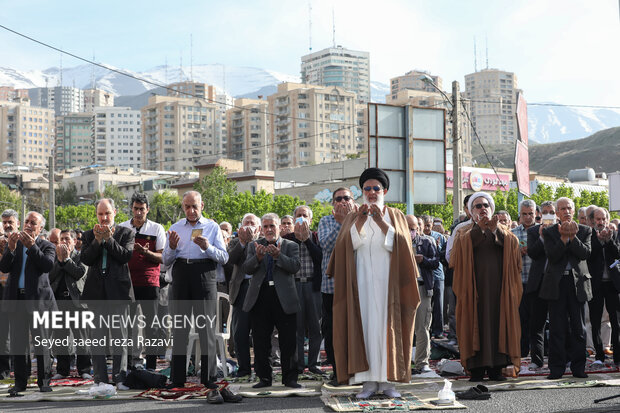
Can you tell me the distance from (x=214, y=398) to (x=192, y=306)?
122cm

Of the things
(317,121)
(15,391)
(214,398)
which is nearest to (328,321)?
(214,398)

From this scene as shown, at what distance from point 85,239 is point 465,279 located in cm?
437

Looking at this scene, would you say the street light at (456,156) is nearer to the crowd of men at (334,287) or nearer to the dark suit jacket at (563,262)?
the crowd of men at (334,287)

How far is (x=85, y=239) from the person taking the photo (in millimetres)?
9000

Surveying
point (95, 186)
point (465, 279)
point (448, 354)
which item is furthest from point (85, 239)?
point (95, 186)

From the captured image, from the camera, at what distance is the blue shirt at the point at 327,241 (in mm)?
9453

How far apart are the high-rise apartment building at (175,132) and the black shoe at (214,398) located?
171183mm

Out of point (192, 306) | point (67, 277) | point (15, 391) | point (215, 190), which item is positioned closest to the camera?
point (15, 391)

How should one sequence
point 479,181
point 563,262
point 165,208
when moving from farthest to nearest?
1. point 165,208
2. point 479,181
3. point 563,262

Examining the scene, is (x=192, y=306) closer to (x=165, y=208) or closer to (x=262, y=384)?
(x=262, y=384)

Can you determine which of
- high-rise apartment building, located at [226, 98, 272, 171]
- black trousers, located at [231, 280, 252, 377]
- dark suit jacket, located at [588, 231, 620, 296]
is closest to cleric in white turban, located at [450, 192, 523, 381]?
dark suit jacket, located at [588, 231, 620, 296]

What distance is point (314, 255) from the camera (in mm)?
9977

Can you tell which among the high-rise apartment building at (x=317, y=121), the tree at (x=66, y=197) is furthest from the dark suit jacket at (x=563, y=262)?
the high-rise apartment building at (x=317, y=121)

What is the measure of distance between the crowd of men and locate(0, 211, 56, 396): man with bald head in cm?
1
